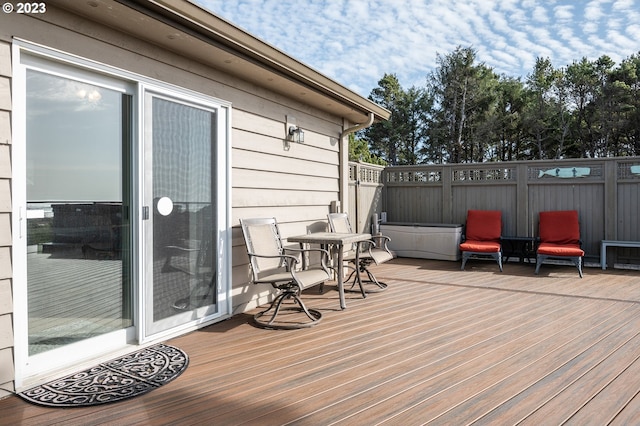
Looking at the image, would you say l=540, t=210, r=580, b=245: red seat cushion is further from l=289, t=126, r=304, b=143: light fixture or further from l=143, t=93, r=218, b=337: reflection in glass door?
l=143, t=93, r=218, b=337: reflection in glass door

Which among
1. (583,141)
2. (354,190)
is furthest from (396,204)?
(583,141)

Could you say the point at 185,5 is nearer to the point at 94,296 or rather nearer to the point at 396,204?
the point at 94,296

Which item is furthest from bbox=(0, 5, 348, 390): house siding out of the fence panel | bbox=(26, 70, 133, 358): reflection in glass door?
the fence panel

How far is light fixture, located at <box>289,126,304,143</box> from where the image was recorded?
4551 millimetres

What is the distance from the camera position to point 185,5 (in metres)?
2.65

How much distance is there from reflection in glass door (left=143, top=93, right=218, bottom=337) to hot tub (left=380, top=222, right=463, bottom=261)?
464 centimetres

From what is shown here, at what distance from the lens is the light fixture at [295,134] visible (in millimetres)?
4551

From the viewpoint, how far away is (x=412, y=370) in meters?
2.51

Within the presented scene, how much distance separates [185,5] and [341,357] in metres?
2.49

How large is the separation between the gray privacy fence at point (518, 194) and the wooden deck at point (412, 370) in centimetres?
247

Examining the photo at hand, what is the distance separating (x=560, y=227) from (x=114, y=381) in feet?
20.6

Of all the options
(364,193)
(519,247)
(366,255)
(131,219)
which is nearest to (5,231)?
(131,219)

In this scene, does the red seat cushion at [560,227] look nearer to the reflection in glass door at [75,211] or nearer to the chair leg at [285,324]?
the chair leg at [285,324]

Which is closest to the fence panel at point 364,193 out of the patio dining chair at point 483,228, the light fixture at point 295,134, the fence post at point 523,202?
the patio dining chair at point 483,228
